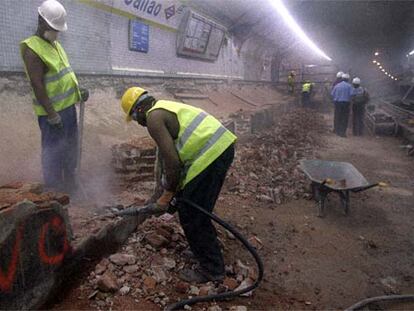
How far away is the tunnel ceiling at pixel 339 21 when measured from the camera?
14.4m

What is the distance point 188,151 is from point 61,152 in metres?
1.67

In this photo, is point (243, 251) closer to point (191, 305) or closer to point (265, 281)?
point (265, 281)

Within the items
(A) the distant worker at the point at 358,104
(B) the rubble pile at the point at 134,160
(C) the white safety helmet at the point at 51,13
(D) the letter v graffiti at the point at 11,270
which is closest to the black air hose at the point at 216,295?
(D) the letter v graffiti at the point at 11,270

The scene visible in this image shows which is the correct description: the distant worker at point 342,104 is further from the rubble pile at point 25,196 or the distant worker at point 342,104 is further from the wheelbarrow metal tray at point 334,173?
the rubble pile at point 25,196

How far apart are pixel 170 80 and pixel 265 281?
7.07 m

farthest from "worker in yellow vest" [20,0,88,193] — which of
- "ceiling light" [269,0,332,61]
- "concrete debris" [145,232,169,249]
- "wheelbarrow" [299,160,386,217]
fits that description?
"ceiling light" [269,0,332,61]

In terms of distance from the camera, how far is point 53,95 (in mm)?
3613

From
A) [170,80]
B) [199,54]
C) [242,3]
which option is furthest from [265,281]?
[242,3]

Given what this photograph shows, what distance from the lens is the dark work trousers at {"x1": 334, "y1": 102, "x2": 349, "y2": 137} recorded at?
11499 mm

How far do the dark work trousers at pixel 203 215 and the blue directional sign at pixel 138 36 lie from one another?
5712 mm

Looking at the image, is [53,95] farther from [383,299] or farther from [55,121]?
[383,299]

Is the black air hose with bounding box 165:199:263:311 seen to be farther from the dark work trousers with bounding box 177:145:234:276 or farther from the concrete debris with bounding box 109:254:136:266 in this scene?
the concrete debris with bounding box 109:254:136:266

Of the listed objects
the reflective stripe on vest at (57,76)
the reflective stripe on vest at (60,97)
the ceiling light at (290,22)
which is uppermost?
the ceiling light at (290,22)

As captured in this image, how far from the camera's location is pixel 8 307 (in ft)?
6.69
